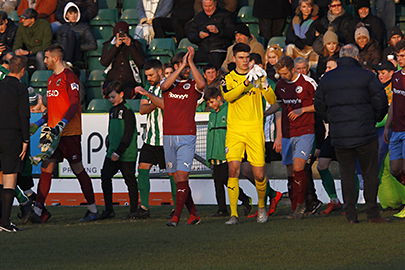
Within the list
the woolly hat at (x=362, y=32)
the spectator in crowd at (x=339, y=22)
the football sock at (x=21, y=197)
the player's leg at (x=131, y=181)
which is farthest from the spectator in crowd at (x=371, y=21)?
the football sock at (x=21, y=197)

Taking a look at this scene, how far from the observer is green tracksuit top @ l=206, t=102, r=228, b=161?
14.0 metres

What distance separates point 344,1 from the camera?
789 inches

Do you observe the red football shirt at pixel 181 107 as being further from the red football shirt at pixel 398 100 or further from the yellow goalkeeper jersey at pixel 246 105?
the red football shirt at pixel 398 100

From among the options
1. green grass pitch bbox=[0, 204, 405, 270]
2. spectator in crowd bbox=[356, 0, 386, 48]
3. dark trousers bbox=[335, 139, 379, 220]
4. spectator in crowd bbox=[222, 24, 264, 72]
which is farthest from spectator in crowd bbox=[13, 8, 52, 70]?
dark trousers bbox=[335, 139, 379, 220]

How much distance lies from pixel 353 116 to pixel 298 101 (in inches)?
53.1

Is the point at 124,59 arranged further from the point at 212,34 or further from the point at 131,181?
the point at 131,181

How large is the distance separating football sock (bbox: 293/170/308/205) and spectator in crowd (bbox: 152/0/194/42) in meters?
7.57

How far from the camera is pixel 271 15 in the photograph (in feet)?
63.7

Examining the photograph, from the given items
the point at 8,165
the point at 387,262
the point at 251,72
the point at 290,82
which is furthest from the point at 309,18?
the point at 387,262

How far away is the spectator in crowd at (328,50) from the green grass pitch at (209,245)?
13.1ft

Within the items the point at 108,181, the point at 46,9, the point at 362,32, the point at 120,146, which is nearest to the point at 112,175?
the point at 108,181

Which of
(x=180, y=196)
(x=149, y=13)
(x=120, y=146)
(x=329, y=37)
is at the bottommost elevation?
(x=180, y=196)

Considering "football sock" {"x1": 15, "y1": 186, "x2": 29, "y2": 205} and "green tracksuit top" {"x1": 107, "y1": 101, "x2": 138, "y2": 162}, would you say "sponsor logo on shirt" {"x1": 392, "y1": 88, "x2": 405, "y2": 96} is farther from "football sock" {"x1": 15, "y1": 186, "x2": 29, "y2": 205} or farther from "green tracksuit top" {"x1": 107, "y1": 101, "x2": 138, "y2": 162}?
"football sock" {"x1": 15, "y1": 186, "x2": 29, "y2": 205}

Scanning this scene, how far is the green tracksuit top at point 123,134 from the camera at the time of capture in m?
13.8
